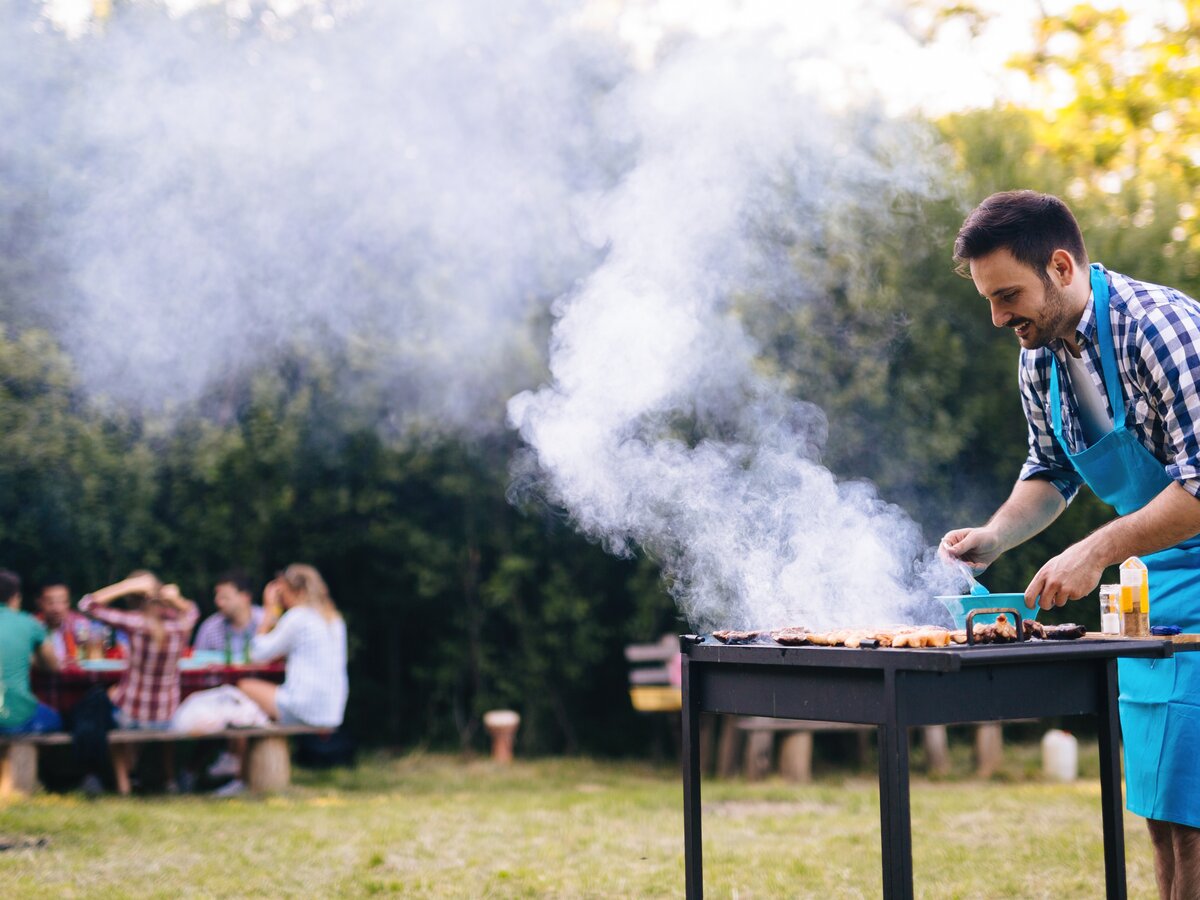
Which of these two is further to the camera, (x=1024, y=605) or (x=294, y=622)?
(x=294, y=622)

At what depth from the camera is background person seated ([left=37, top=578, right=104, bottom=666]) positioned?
7.02 meters

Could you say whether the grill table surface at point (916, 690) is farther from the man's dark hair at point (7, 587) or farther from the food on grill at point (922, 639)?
the man's dark hair at point (7, 587)

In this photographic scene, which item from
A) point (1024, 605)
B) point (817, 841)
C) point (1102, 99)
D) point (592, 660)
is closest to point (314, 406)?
point (592, 660)

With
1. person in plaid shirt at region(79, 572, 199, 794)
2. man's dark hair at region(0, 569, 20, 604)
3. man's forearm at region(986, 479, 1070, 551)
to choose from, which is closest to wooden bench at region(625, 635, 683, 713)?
person in plaid shirt at region(79, 572, 199, 794)

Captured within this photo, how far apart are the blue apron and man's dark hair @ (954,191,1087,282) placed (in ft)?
0.44

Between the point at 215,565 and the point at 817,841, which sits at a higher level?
the point at 215,565

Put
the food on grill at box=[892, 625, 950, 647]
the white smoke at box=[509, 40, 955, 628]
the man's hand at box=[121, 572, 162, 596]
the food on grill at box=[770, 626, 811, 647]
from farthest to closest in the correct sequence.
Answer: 1. the man's hand at box=[121, 572, 162, 596]
2. the white smoke at box=[509, 40, 955, 628]
3. the food on grill at box=[770, 626, 811, 647]
4. the food on grill at box=[892, 625, 950, 647]

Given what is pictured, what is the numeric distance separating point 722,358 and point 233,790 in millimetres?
3831

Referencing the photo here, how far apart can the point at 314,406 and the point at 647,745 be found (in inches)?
131

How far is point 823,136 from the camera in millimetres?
7230

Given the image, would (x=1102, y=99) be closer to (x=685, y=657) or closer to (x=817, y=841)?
(x=817, y=841)

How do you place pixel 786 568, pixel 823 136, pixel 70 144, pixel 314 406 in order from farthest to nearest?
pixel 314 406
pixel 823 136
pixel 70 144
pixel 786 568

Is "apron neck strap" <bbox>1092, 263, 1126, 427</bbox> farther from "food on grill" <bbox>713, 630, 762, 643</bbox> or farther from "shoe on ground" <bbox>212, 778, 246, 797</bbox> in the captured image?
"shoe on ground" <bbox>212, 778, 246, 797</bbox>

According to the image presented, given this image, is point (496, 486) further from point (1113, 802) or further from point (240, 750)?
point (1113, 802)
